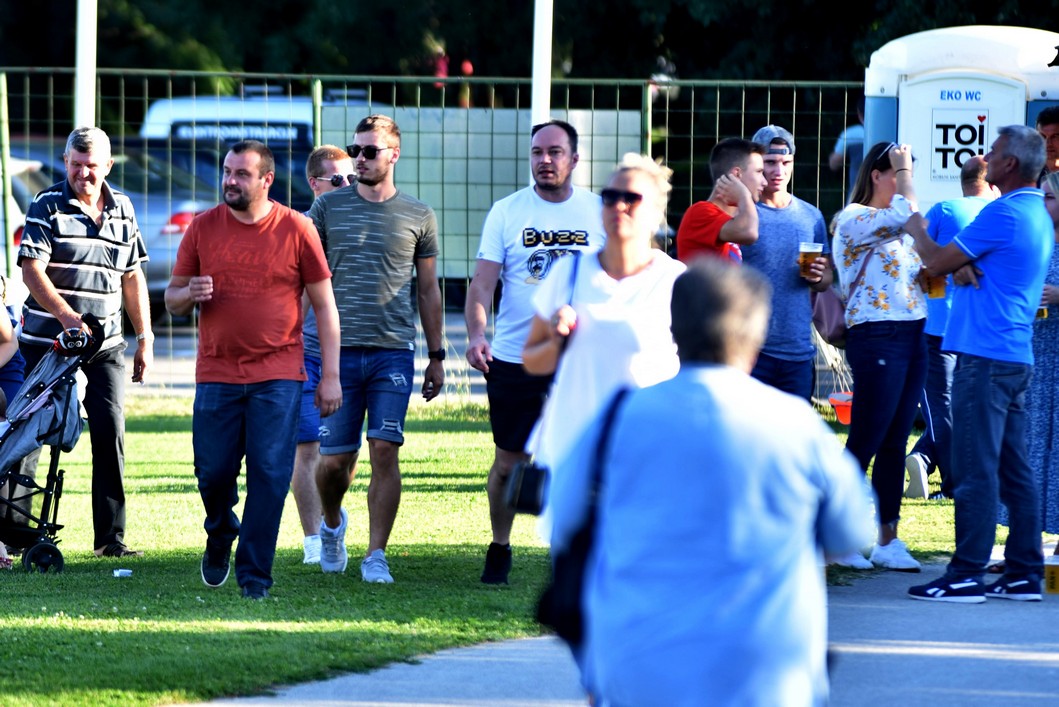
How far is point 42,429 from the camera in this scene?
775cm

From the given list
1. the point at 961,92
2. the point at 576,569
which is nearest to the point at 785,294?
the point at 576,569

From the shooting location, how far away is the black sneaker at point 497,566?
7.46 metres

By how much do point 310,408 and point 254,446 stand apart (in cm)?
115

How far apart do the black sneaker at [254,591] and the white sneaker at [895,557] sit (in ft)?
9.49

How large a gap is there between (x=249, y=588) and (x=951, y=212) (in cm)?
376

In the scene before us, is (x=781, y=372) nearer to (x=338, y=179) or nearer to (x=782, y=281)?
(x=782, y=281)

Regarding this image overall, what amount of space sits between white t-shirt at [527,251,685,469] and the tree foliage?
1336 cm

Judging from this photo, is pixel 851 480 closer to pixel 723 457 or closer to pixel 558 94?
pixel 723 457

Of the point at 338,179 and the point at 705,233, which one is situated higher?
the point at 338,179

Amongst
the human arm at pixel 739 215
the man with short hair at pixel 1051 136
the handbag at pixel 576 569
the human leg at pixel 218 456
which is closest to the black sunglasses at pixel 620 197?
the handbag at pixel 576 569

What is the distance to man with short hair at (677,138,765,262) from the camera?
6.94 metres

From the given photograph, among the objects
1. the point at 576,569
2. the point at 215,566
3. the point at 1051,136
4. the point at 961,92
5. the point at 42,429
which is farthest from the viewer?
the point at 961,92

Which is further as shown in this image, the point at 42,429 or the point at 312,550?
the point at 312,550

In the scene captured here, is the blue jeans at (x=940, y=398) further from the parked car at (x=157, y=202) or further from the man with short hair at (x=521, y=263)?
the parked car at (x=157, y=202)
